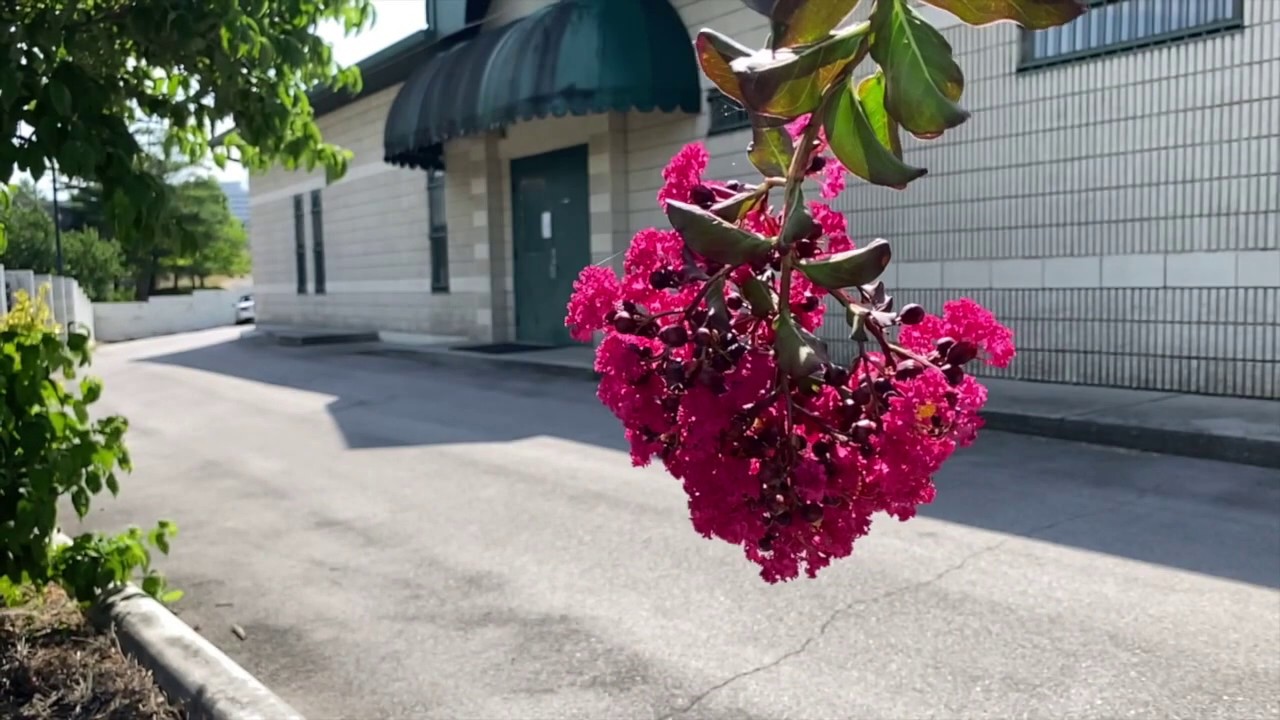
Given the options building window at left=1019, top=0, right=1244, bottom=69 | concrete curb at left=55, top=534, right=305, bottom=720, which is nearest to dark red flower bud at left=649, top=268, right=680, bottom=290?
concrete curb at left=55, top=534, right=305, bottom=720

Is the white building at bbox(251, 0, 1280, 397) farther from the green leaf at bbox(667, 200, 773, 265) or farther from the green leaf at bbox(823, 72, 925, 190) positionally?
the green leaf at bbox(667, 200, 773, 265)

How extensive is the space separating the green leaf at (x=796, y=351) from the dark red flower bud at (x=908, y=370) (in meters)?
0.16

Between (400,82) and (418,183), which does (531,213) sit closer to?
(418,183)

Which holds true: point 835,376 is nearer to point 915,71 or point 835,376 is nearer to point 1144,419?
point 915,71

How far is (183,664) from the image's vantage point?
150 inches

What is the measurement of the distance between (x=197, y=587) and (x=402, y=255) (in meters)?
16.8

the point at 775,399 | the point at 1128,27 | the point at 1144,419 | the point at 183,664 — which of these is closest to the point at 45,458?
the point at 183,664

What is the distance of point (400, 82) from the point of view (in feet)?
70.7

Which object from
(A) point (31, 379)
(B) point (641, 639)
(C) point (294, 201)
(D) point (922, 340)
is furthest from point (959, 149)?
(C) point (294, 201)

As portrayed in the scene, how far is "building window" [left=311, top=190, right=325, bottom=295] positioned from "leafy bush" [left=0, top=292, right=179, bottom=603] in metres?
22.3

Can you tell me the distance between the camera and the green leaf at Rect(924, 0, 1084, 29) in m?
1.14

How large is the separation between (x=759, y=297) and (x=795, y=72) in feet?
0.98

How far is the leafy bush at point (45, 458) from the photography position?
3891 millimetres

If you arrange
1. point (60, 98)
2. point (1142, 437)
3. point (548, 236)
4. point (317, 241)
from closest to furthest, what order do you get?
point (60, 98)
point (1142, 437)
point (548, 236)
point (317, 241)
